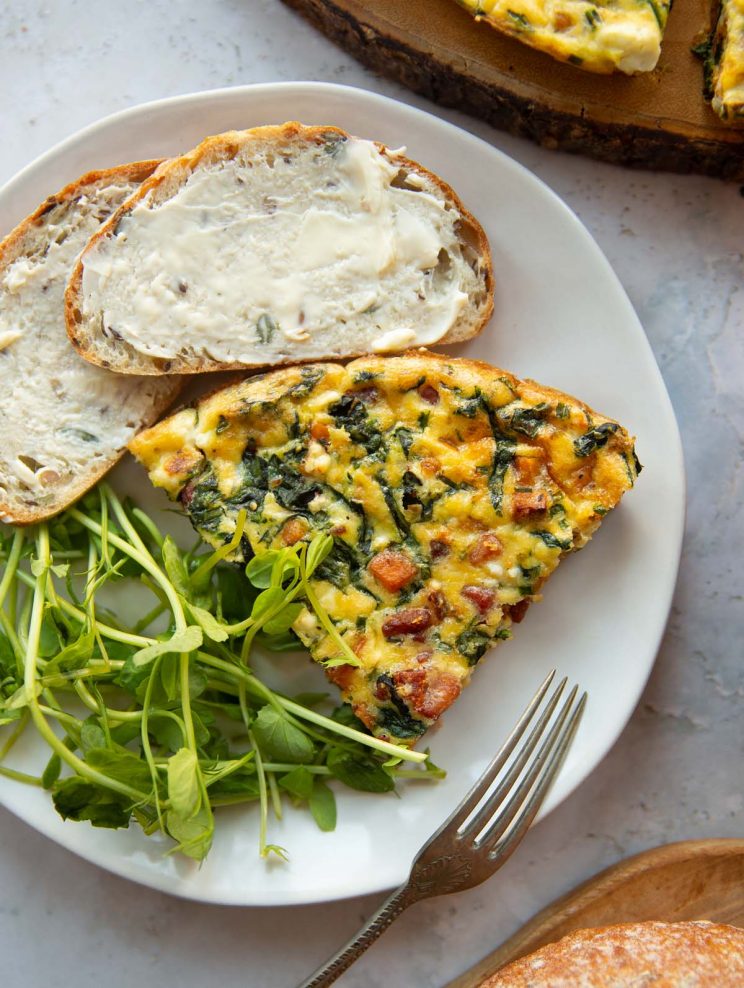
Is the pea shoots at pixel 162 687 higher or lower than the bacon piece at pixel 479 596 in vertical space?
lower

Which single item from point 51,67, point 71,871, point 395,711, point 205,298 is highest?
point 51,67

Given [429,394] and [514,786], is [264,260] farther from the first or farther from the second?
[514,786]

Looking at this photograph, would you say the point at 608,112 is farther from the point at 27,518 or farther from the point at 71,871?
the point at 71,871

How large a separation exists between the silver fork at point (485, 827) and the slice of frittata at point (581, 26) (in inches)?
78.0

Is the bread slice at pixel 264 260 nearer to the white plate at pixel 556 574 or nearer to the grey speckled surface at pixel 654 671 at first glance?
the white plate at pixel 556 574

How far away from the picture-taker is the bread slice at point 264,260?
10.2 ft

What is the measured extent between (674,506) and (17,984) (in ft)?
9.68

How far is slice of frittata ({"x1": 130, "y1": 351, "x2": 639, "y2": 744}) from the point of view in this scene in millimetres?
2979

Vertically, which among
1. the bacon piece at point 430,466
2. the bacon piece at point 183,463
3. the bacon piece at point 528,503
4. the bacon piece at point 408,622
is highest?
the bacon piece at point 430,466

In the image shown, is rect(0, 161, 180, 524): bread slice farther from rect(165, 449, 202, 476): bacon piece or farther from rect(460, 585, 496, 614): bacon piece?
rect(460, 585, 496, 614): bacon piece

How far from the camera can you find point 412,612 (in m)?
2.98

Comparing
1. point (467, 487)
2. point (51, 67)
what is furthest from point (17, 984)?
point (51, 67)

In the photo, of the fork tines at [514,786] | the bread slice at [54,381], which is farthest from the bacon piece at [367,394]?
the fork tines at [514,786]

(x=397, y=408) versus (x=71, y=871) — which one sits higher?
(x=397, y=408)
